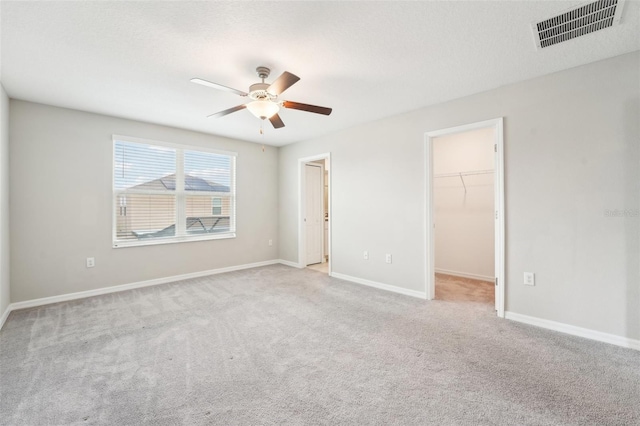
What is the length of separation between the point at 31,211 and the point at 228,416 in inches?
148

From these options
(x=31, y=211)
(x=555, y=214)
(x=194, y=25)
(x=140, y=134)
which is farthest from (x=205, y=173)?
(x=555, y=214)

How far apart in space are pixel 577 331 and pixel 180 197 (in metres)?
5.38

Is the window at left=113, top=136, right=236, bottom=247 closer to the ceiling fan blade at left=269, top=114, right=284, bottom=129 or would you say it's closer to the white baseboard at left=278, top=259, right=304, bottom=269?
the white baseboard at left=278, top=259, right=304, bottom=269

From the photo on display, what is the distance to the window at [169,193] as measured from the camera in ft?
13.5

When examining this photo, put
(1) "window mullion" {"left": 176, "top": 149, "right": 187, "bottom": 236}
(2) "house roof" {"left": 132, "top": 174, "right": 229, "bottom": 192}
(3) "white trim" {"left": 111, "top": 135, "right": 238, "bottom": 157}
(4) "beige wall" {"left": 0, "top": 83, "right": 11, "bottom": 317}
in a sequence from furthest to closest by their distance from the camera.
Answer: (1) "window mullion" {"left": 176, "top": 149, "right": 187, "bottom": 236}, (2) "house roof" {"left": 132, "top": 174, "right": 229, "bottom": 192}, (3) "white trim" {"left": 111, "top": 135, "right": 238, "bottom": 157}, (4) "beige wall" {"left": 0, "top": 83, "right": 11, "bottom": 317}

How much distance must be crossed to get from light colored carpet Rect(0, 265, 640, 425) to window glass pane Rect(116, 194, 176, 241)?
4.02 feet

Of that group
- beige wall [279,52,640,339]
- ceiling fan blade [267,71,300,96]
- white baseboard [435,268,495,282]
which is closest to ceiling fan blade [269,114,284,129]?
ceiling fan blade [267,71,300,96]

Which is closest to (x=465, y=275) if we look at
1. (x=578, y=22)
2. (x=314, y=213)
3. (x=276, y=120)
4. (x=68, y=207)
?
(x=314, y=213)

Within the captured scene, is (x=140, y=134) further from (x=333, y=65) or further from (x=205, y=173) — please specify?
(x=333, y=65)

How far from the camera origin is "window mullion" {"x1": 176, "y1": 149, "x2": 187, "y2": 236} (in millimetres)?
4641

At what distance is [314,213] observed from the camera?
584cm

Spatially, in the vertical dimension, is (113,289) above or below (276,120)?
below

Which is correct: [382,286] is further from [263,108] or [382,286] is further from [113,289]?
[113,289]

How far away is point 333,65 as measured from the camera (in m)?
2.57
